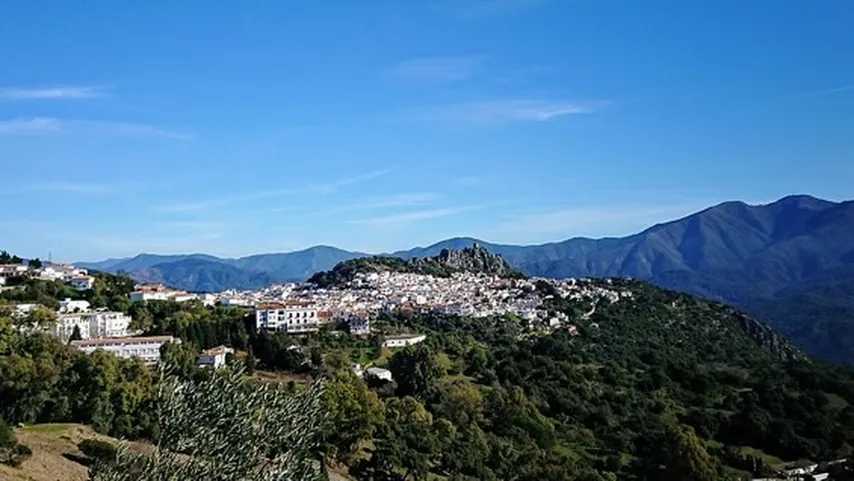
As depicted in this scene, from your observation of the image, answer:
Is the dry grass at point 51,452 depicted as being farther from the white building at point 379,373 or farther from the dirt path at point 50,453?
the white building at point 379,373

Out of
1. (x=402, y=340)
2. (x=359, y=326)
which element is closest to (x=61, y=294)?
(x=359, y=326)

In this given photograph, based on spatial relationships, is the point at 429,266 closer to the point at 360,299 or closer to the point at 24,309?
the point at 360,299

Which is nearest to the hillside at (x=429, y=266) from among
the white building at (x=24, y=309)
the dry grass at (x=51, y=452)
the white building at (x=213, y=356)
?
the white building at (x=24, y=309)

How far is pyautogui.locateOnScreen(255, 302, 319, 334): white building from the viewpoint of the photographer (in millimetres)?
66188

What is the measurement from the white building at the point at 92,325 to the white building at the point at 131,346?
8.72ft

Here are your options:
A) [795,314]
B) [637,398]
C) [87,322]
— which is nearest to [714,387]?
[637,398]

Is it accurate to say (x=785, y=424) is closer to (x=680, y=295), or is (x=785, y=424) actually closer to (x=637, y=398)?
(x=637, y=398)

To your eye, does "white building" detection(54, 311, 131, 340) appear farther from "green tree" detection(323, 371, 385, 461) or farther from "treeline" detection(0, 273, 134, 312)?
"green tree" detection(323, 371, 385, 461)

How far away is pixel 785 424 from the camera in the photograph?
5269 centimetres

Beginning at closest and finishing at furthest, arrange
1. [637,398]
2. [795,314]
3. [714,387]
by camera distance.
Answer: [637,398] < [714,387] < [795,314]

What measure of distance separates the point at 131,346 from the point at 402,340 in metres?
22.3

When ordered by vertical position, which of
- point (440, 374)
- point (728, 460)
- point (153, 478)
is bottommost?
point (728, 460)

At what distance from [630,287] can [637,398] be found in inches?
2309

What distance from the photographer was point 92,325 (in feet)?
174
